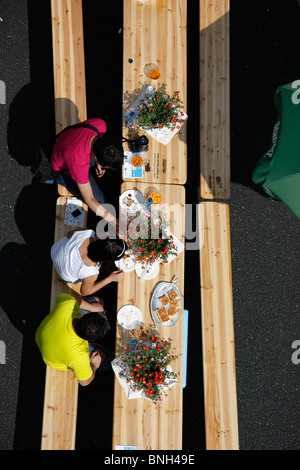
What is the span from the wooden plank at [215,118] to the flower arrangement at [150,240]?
0.78 metres

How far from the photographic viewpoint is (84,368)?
3.09 meters

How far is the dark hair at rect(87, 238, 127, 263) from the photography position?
299cm

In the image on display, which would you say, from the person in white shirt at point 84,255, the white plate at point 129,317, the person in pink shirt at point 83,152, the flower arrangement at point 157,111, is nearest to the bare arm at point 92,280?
the person in white shirt at point 84,255

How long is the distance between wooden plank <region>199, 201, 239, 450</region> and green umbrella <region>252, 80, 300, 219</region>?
63 centimetres

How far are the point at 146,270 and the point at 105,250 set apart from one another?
0.54m

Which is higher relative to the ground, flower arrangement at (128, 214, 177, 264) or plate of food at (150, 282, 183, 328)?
flower arrangement at (128, 214, 177, 264)

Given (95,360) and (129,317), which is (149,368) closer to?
(129,317)

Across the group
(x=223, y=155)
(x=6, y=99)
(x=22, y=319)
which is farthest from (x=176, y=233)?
(x=6, y=99)

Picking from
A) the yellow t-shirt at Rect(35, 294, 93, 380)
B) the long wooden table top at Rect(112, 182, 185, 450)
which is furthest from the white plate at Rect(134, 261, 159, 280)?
the yellow t-shirt at Rect(35, 294, 93, 380)

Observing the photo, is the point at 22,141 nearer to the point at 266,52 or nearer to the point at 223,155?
the point at 223,155

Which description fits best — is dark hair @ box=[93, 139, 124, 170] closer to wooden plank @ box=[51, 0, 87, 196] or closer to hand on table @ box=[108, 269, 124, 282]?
wooden plank @ box=[51, 0, 87, 196]

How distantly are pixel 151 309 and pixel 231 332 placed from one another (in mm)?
980

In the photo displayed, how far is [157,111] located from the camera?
3324 millimetres
